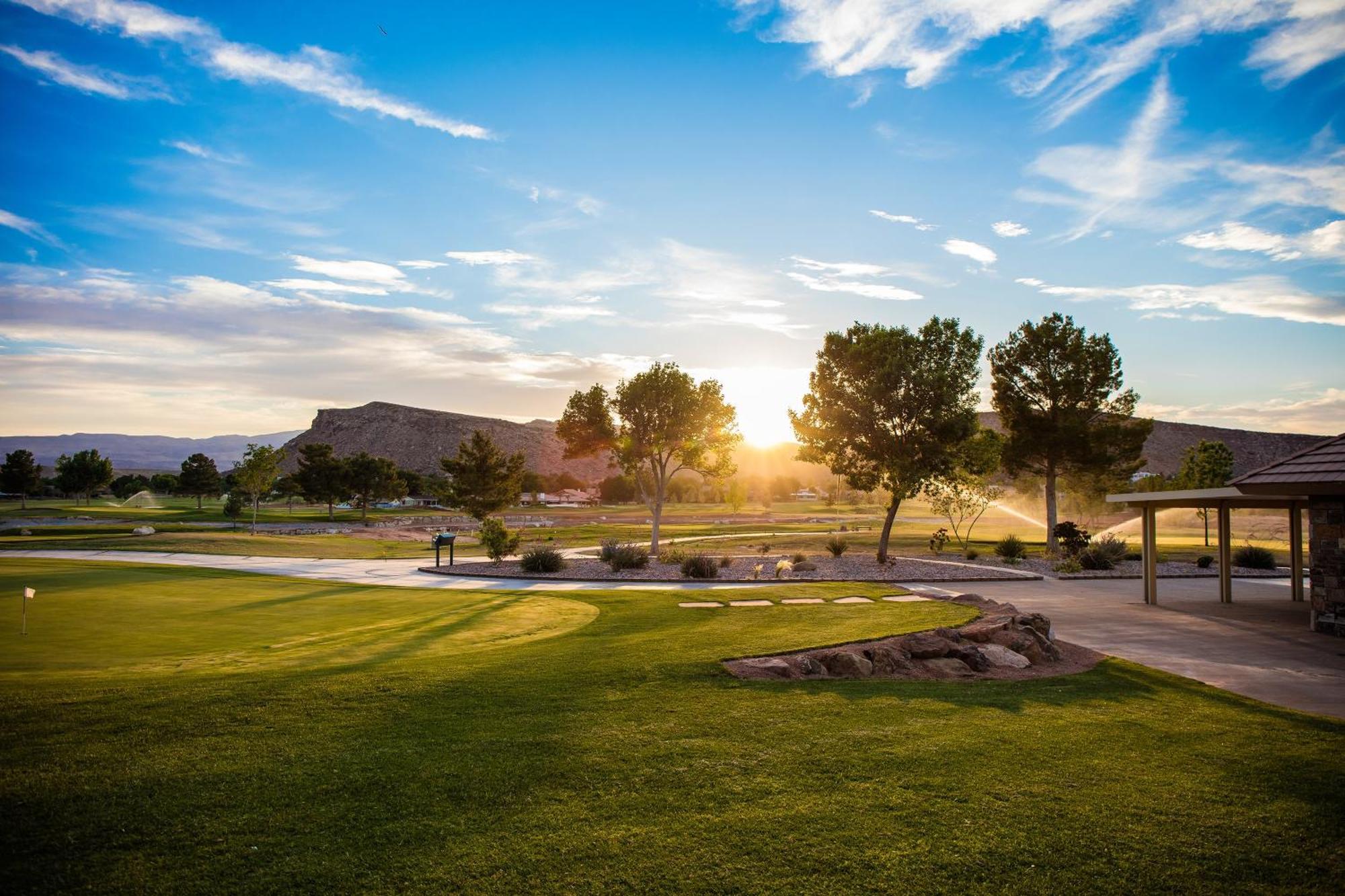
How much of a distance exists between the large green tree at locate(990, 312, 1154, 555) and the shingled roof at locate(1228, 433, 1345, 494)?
19.2 metres

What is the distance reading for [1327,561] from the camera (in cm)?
1353

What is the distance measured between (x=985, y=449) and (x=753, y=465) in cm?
12697

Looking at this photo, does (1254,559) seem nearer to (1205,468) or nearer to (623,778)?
(1205,468)

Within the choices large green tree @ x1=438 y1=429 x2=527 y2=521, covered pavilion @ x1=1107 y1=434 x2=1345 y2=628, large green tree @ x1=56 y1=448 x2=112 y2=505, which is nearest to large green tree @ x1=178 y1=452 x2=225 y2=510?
large green tree @ x1=56 y1=448 x2=112 y2=505

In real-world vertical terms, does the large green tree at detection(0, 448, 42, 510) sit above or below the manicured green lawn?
above

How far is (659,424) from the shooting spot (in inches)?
1298

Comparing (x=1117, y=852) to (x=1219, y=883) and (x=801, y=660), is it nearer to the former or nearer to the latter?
(x=1219, y=883)

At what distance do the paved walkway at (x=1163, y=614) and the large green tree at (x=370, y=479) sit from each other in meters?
39.3

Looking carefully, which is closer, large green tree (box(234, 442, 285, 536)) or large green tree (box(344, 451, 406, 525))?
large green tree (box(234, 442, 285, 536))

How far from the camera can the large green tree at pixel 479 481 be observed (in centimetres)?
4112

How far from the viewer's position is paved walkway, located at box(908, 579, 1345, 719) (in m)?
9.37

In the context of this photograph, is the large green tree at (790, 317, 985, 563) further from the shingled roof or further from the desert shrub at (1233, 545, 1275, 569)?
Answer: the shingled roof

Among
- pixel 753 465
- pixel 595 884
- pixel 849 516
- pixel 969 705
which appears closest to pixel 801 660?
pixel 969 705

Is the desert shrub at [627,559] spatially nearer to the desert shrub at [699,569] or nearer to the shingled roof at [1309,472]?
the desert shrub at [699,569]
